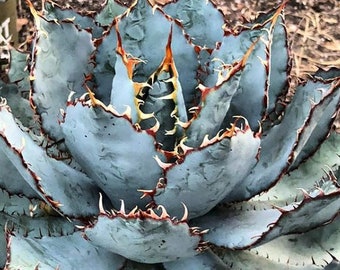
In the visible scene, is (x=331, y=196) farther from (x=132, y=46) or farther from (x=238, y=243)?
(x=132, y=46)

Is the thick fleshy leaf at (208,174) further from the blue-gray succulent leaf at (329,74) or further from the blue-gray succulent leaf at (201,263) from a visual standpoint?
the blue-gray succulent leaf at (329,74)

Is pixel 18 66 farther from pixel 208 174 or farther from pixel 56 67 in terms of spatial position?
pixel 208 174

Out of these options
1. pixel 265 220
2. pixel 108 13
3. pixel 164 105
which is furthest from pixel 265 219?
pixel 108 13

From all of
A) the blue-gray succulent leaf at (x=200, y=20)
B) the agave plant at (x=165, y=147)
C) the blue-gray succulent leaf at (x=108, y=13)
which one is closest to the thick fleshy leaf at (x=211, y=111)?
the agave plant at (x=165, y=147)

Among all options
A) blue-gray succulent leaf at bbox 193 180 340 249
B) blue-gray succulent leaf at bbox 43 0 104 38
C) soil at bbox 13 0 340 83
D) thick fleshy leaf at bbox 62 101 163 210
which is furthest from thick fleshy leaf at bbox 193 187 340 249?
soil at bbox 13 0 340 83

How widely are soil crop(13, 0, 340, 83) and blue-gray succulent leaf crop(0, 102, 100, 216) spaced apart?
3.61 ft

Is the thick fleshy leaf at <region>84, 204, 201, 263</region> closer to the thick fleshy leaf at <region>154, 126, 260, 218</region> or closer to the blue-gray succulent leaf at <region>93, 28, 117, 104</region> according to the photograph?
the thick fleshy leaf at <region>154, 126, 260, 218</region>

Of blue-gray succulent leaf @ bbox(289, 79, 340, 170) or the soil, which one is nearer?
blue-gray succulent leaf @ bbox(289, 79, 340, 170)

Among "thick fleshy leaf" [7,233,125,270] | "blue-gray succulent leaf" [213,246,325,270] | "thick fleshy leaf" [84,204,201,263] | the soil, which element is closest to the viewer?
"thick fleshy leaf" [84,204,201,263]

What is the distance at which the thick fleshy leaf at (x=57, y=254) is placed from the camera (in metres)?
0.99

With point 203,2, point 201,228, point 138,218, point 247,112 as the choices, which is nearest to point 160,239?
point 138,218

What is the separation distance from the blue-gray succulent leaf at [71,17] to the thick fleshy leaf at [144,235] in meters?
0.33

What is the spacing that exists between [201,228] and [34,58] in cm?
34

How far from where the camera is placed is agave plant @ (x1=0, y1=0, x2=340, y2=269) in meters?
0.93
